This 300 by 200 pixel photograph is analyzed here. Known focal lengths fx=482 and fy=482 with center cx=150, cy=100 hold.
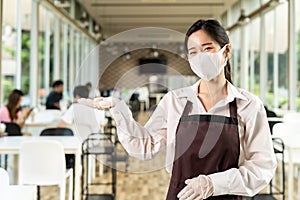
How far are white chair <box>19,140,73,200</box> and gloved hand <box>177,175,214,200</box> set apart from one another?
2477mm

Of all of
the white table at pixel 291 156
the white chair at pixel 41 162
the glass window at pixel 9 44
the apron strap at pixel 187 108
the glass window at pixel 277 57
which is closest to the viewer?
the apron strap at pixel 187 108

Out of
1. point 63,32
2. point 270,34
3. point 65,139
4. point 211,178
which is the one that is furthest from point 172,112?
point 63,32

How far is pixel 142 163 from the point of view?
4.89ft

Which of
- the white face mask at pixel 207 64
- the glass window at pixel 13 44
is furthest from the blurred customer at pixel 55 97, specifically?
the white face mask at pixel 207 64

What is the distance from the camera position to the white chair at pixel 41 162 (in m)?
3.64

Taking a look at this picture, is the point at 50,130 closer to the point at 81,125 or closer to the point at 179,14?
the point at 81,125

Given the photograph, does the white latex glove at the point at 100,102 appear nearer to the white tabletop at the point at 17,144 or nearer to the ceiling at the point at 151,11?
the white tabletop at the point at 17,144

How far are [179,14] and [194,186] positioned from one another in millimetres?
12454

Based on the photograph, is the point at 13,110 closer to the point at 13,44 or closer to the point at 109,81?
the point at 13,44

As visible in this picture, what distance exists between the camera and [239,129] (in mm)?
1334

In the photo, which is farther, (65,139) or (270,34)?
(270,34)

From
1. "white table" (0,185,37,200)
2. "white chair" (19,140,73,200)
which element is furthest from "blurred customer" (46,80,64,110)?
"white table" (0,185,37,200)

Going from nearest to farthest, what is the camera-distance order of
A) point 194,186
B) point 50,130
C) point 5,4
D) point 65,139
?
point 194,186 → point 65,139 → point 50,130 → point 5,4

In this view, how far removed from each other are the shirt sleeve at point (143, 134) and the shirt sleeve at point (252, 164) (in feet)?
0.73
